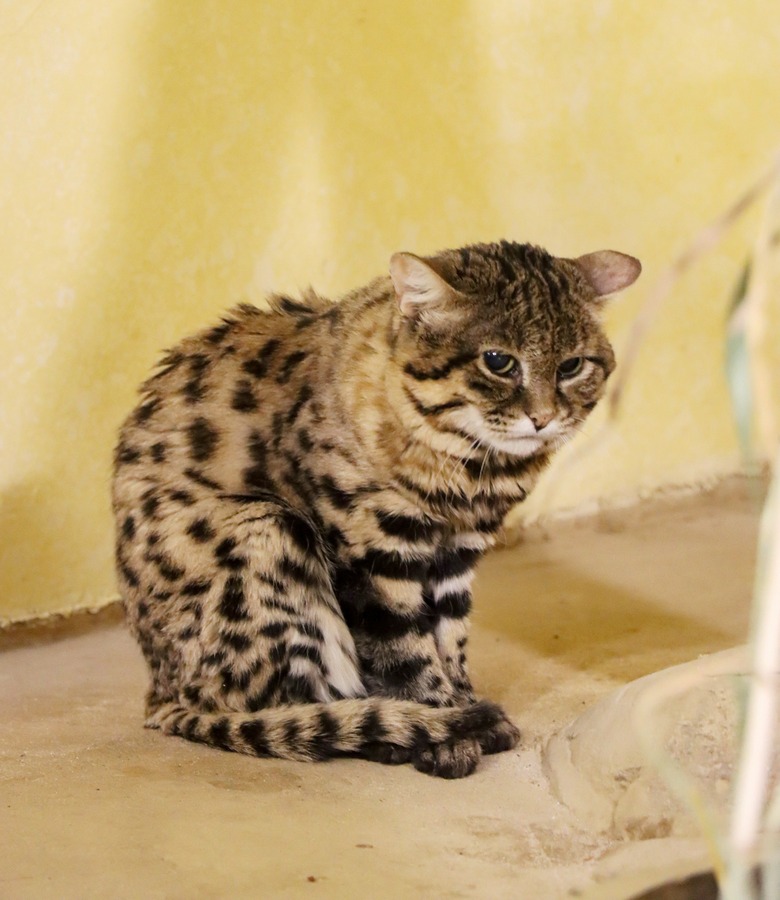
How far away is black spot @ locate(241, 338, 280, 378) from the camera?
313cm

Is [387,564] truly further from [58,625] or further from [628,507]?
[628,507]

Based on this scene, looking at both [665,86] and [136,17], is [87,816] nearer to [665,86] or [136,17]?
[136,17]

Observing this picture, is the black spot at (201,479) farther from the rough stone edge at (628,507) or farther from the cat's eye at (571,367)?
the rough stone edge at (628,507)

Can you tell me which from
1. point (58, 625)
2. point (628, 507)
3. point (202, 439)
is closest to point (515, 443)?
point (202, 439)

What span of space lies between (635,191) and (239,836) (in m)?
3.18

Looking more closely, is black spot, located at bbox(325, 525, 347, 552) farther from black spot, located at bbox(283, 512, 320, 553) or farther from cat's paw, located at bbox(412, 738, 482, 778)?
cat's paw, located at bbox(412, 738, 482, 778)

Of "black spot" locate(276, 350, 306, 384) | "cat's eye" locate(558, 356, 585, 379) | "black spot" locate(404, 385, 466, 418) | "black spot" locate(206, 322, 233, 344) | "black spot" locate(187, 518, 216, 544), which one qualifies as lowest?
"black spot" locate(187, 518, 216, 544)

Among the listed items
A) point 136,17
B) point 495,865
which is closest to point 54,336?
point 136,17

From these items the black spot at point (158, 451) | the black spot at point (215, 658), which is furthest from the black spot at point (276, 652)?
the black spot at point (158, 451)

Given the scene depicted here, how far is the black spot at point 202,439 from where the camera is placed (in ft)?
10.0

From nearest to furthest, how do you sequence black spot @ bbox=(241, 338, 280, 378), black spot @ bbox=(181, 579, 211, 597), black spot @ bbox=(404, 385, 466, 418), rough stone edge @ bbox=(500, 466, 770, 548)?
black spot @ bbox=(404, 385, 466, 418) → black spot @ bbox=(181, 579, 211, 597) → black spot @ bbox=(241, 338, 280, 378) → rough stone edge @ bbox=(500, 466, 770, 548)

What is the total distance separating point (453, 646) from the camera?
309 centimetres

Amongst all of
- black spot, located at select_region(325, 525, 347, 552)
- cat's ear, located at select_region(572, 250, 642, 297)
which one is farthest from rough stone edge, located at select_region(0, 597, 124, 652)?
cat's ear, located at select_region(572, 250, 642, 297)

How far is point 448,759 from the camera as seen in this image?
2.76 m
